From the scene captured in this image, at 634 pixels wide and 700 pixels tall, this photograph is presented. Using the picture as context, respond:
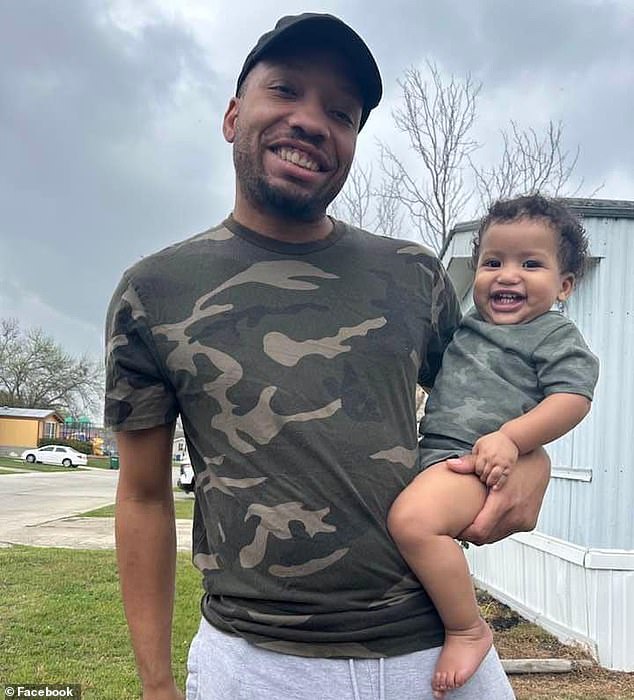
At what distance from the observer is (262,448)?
161 cm

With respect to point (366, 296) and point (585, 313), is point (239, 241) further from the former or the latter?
point (585, 313)

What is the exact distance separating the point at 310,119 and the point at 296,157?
0.30 ft

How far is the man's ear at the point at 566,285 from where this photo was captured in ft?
6.82

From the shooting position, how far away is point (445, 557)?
160cm

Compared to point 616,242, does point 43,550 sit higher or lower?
lower

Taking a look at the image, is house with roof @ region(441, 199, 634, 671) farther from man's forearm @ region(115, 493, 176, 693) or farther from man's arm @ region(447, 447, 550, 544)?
man's forearm @ region(115, 493, 176, 693)

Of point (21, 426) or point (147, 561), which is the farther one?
point (21, 426)

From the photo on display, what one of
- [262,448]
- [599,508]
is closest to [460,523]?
[262,448]

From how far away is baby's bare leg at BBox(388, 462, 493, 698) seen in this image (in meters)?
1.58

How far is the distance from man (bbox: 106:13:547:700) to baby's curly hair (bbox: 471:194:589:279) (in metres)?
0.33

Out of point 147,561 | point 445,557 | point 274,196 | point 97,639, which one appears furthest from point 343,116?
point 97,639

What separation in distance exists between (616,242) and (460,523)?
5.13 m

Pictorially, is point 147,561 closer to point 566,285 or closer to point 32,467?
point 566,285

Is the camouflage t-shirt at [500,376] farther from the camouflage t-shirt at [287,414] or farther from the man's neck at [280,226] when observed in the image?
the man's neck at [280,226]
